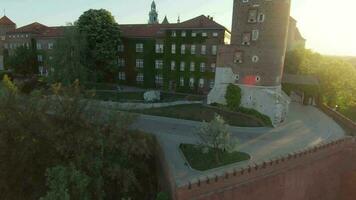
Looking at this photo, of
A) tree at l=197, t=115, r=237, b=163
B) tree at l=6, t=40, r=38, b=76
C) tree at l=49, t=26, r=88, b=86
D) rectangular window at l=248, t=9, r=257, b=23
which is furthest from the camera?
tree at l=6, t=40, r=38, b=76

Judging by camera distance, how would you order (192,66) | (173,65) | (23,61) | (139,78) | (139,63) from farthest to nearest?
(23,61) → (139,78) → (139,63) → (173,65) → (192,66)

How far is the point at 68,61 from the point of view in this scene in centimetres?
4116

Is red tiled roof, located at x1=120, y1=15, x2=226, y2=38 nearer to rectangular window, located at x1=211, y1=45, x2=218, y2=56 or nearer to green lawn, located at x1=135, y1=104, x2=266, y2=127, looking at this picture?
rectangular window, located at x1=211, y1=45, x2=218, y2=56

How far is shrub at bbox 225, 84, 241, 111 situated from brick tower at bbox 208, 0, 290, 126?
0.53 m

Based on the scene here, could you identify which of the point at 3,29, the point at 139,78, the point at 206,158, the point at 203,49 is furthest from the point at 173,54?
the point at 3,29

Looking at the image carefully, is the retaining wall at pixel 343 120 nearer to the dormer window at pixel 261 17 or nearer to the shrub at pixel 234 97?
the shrub at pixel 234 97

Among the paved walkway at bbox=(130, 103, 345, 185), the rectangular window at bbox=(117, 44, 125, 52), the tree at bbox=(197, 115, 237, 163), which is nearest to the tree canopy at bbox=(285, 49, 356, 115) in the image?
the paved walkway at bbox=(130, 103, 345, 185)

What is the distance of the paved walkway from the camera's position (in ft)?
72.4

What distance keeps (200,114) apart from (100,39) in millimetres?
23296

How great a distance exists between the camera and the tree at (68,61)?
134ft

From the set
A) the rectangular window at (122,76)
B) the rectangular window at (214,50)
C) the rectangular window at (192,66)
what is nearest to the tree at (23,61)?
the rectangular window at (122,76)

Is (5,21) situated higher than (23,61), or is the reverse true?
(5,21)

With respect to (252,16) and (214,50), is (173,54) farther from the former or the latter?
(252,16)

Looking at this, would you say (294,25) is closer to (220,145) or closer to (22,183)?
(220,145)
